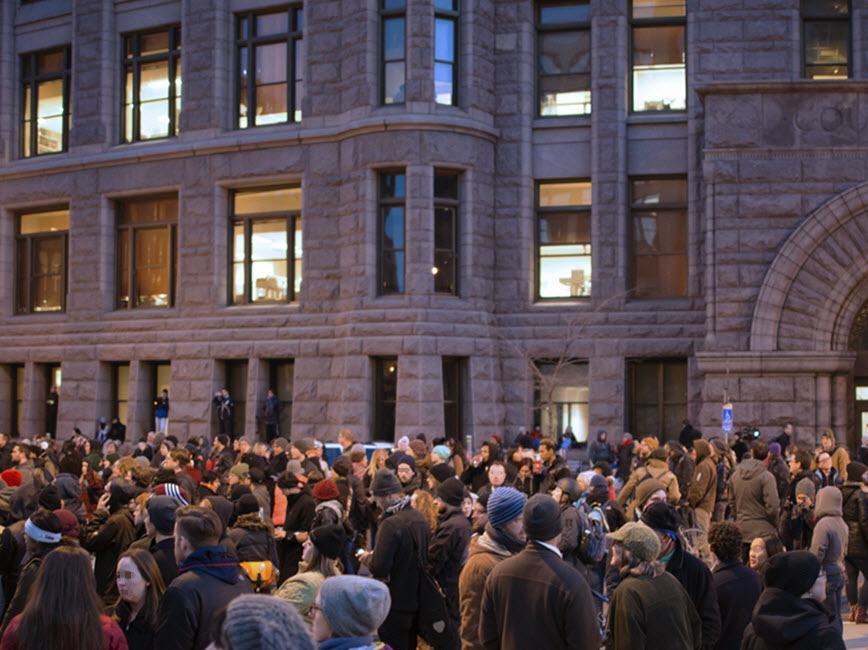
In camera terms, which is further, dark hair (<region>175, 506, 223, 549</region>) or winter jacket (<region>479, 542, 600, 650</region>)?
dark hair (<region>175, 506, 223, 549</region>)

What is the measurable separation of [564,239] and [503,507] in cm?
2103

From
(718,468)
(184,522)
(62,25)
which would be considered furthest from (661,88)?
(184,522)

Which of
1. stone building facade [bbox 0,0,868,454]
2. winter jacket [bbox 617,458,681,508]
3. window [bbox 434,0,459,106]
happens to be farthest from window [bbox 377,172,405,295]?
winter jacket [bbox 617,458,681,508]

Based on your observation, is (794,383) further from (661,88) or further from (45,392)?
(45,392)

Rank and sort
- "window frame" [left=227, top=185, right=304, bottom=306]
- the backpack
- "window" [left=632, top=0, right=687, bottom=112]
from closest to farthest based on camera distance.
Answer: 1. the backpack
2. "window" [left=632, top=0, right=687, bottom=112]
3. "window frame" [left=227, top=185, right=304, bottom=306]

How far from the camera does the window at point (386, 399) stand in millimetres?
25453

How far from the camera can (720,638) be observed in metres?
6.92

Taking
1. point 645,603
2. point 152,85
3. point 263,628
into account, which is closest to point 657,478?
point 645,603

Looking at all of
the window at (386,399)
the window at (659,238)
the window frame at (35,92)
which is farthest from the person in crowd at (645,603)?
the window frame at (35,92)

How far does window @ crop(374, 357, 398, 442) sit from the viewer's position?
25453 mm

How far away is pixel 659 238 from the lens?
26438 mm

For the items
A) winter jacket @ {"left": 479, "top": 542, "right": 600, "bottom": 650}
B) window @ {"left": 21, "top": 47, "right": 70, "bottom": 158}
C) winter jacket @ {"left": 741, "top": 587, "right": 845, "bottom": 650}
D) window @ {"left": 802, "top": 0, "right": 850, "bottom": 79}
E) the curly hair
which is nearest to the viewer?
winter jacket @ {"left": 741, "top": 587, "right": 845, "bottom": 650}

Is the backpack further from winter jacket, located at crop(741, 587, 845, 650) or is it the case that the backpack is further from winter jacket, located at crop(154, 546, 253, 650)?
winter jacket, located at crop(154, 546, 253, 650)

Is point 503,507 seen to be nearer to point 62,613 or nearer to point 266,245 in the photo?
point 62,613
